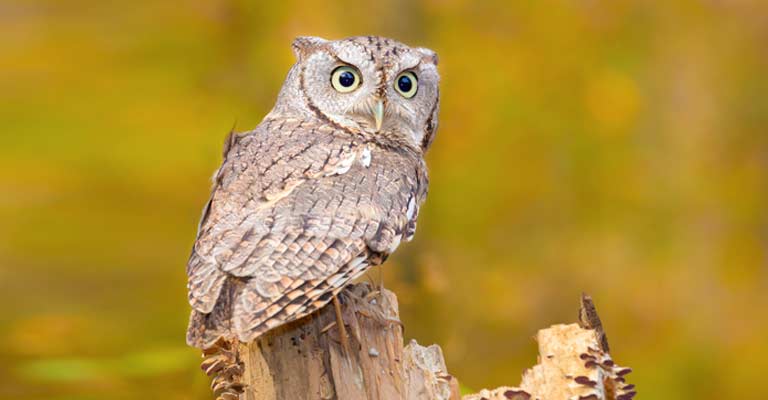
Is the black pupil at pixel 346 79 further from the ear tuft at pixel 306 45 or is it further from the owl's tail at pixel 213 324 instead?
the owl's tail at pixel 213 324

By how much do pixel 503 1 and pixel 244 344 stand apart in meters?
2.40

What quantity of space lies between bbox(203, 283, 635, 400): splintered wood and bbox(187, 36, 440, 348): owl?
145mm

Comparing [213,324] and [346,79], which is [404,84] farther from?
[213,324]

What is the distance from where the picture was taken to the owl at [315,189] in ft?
5.04

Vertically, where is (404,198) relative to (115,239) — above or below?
below

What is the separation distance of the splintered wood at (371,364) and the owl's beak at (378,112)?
44 centimetres

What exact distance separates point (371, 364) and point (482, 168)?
194 cm

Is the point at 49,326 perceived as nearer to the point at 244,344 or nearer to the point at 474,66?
the point at 244,344

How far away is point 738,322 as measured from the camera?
3.68 metres

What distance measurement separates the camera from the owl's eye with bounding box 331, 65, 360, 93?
83.3 inches

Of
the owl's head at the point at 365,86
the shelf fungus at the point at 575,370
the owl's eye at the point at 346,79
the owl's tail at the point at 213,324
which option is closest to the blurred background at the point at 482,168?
the owl's head at the point at 365,86

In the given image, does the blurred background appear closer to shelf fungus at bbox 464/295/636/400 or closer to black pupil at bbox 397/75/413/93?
black pupil at bbox 397/75/413/93

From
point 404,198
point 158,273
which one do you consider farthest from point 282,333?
point 158,273

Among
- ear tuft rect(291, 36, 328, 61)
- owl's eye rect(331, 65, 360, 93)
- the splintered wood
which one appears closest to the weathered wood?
the splintered wood
